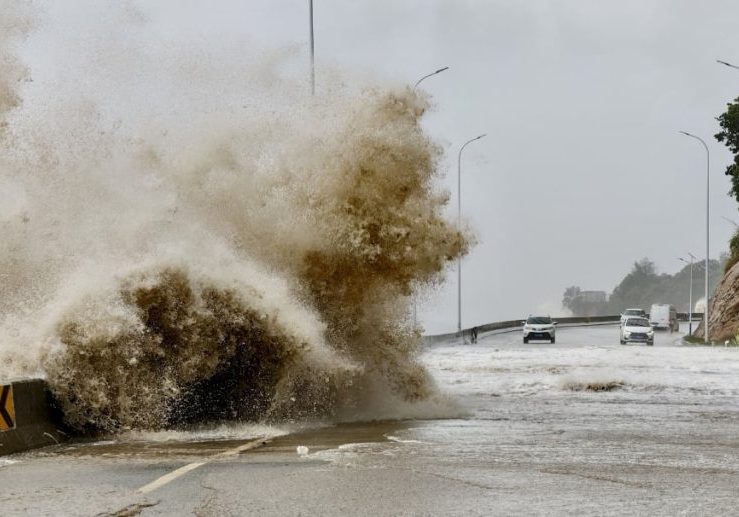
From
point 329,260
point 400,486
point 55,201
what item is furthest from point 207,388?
point 400,486

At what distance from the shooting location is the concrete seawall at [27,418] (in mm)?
12783

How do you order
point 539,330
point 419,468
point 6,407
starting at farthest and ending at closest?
point 539,330 → point 6,407 → point 419,468

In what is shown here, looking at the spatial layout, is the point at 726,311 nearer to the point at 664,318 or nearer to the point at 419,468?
the point at 664,318

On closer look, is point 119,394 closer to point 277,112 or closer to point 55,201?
point 55,201

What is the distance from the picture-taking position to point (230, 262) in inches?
649

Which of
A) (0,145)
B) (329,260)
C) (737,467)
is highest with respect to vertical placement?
(0,145)

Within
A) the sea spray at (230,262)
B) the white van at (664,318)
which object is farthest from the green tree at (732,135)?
the sea spray at (230,262)

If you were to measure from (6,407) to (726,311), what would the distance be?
59.4 metres

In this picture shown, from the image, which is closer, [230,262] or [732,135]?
[230,262]

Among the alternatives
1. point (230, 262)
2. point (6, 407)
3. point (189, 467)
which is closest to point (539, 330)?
point (230, 262)

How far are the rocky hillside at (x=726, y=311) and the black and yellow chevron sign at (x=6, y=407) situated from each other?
56.0 metres

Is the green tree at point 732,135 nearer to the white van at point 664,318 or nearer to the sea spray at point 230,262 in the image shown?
the white van at point 664,318

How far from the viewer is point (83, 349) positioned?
1433cm

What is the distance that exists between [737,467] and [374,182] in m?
8.39
